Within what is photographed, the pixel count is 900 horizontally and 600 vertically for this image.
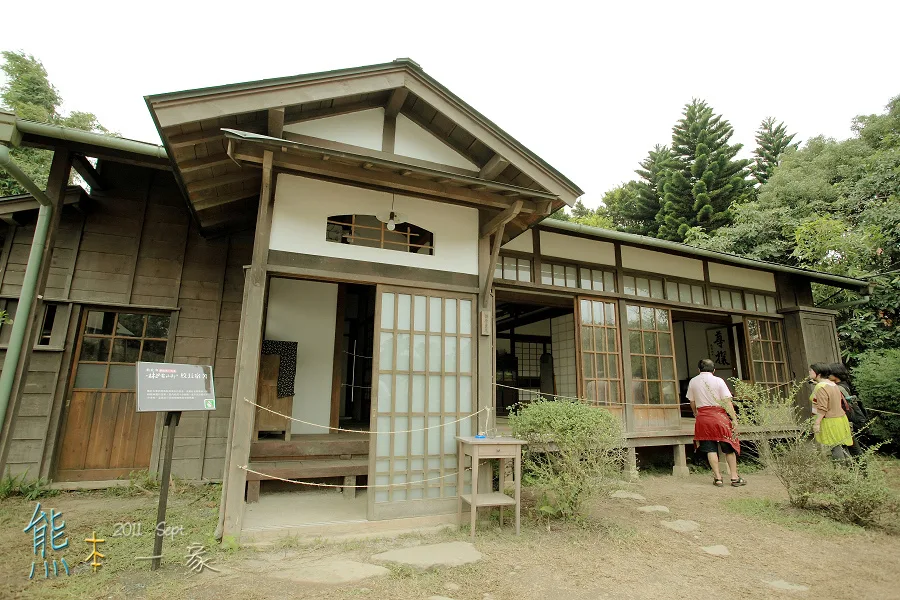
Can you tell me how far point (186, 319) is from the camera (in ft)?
19.9

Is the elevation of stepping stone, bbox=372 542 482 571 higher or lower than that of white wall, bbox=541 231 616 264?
lower

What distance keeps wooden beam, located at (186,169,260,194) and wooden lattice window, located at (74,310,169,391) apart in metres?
2.21

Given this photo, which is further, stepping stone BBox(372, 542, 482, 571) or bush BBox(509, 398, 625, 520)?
bush BBox(509, 398, 625, 520)

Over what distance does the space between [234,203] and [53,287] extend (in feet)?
8.11

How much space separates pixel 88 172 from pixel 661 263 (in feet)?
27.7

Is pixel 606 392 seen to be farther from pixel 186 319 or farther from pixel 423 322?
pixel 186 319

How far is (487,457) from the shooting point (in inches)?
170

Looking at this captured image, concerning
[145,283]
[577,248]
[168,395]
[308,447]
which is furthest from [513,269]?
[145,283]

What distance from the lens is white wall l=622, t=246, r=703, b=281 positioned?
7598 millimetres

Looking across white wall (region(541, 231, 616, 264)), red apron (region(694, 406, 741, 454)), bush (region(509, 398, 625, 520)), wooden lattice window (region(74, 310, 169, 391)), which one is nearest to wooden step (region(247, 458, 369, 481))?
bush (region(509, 398, 625, 520))

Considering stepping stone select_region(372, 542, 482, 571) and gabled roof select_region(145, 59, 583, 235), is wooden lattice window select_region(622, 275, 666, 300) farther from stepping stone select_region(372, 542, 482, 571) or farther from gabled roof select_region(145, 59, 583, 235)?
stepping stone select_region(372, 542, 482, 571)

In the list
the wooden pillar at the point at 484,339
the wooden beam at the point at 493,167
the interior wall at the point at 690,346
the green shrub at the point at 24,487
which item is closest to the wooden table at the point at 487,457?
the wooden pillar at the point at 484,339

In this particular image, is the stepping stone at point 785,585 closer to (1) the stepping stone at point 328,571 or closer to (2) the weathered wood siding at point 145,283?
(1) the stepping stone at point 328,571

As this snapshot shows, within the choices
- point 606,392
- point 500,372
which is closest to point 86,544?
point 606,392
